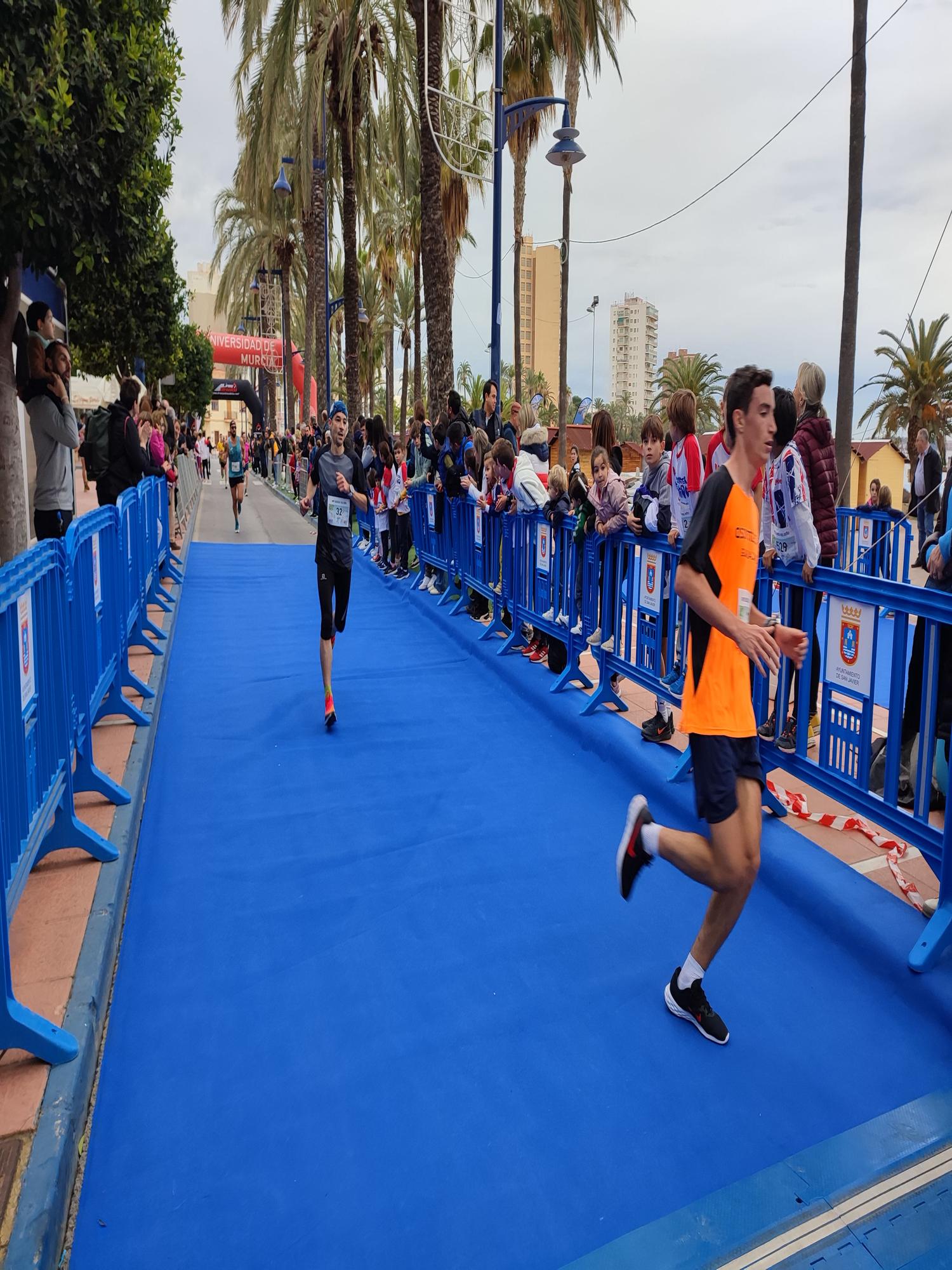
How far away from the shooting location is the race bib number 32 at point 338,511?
657 centimetres

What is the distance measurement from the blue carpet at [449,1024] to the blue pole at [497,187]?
7.70 m

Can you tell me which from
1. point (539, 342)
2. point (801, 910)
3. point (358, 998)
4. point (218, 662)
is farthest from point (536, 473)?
point (539, 342)

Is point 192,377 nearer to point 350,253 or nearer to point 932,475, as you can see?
point 350,253

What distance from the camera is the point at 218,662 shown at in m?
8.33

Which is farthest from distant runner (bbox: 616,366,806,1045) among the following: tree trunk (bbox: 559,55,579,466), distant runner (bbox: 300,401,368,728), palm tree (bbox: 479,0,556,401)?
palm tree (bbox: 479,0,556,401)

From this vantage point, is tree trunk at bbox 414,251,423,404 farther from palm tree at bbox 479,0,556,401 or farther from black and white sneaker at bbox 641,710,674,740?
black and white sneaker at bbox 641,710,674,740

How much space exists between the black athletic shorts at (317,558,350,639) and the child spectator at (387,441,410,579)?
6316mm

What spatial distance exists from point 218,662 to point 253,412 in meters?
57.3

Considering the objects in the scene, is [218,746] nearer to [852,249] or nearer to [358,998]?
[358,998]

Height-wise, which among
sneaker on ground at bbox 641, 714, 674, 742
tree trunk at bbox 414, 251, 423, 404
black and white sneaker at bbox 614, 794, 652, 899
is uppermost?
tree trunk at bbox 414, 251, 423, 404

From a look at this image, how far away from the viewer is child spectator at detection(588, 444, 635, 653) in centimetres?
620

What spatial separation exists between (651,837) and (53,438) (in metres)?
5.75

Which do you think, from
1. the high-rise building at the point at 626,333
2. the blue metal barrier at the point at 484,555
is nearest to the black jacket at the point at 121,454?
the blue metal barrier at the point at 484,555

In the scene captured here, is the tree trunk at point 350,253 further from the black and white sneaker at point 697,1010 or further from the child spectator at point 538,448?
the black and white sneaker at point 697,1010
